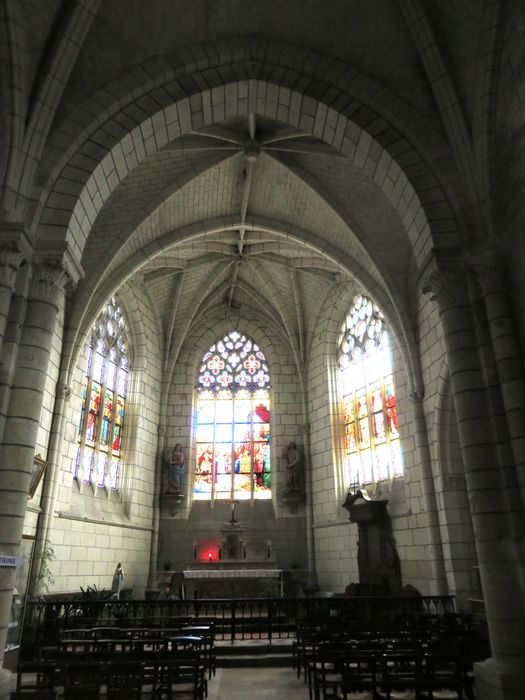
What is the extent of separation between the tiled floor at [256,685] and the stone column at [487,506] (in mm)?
2264

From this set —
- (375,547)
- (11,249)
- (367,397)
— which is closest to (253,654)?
(375,547)

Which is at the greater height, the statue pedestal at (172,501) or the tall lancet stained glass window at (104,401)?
the tall lancet stained glass window at (104,401)

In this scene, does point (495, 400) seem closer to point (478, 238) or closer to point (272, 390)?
point (478, 238)

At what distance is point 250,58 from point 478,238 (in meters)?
4.71

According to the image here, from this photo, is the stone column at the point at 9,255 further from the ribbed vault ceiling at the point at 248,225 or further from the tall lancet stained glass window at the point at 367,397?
the tall lancet stained glass window at the point at 367,397

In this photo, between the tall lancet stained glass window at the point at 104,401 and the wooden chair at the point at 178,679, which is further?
the tall lancet stained glass window at the point at 104,401

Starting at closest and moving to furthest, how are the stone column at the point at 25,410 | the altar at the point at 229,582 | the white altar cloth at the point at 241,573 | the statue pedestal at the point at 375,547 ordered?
the stone column at the point at 25,410 → the statue pedestal at the point at 375,547 → the altar at the point at 229,582 → the white altar cloth at the point at 241,573

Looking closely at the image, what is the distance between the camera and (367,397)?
15.6 meters

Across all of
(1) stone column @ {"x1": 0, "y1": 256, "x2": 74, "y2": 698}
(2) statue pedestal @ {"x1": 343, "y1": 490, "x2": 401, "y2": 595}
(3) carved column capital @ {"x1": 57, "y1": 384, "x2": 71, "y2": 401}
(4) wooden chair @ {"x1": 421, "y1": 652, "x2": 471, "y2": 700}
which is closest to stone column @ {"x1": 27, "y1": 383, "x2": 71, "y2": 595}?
(3) carved column capital @ {"x1": 57, "y1": 384, "x2": 71, "y2": 401}

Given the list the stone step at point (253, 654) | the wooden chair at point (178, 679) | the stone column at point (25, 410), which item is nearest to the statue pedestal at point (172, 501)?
the stone step at point (253, 654)

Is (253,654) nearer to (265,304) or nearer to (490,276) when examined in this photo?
(490,276)

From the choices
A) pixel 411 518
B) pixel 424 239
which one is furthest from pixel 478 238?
pixel 411 518

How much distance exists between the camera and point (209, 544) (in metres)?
16.9

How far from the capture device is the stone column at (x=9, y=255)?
263 inches
